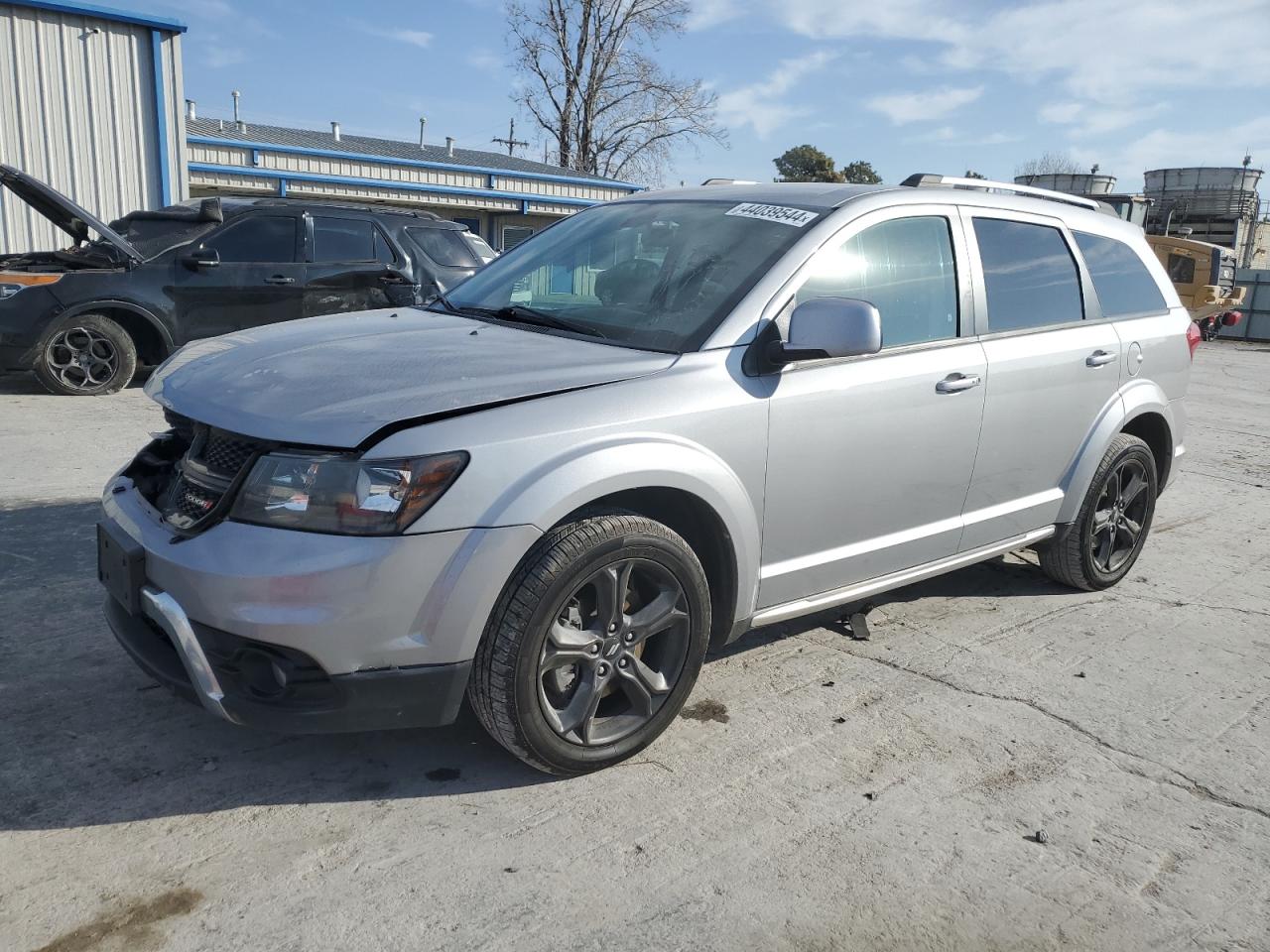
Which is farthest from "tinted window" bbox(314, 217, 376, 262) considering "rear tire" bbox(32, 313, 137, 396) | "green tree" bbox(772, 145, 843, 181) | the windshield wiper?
"green tree" bbox(772, 145, 843, 181)

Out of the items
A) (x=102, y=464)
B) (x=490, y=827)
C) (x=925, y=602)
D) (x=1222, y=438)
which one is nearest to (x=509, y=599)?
(x=490, y=827)

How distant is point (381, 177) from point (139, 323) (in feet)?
41.9

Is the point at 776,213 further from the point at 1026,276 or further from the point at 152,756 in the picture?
the point at 152,756

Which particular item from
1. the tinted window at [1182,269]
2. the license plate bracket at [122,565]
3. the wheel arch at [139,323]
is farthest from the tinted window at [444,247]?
the tinted window at [1182,269]

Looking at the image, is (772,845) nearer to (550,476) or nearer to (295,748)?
(550,476)

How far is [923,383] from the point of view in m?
3.80

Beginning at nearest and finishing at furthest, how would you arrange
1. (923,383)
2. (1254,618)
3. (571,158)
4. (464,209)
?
(923,383)
(1254,618)
(464,209)
(571,158)

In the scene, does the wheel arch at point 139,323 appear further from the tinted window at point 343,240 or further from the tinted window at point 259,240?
the tinted window at point 343,240

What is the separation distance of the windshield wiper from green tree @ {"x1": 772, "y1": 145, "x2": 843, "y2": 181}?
60.7m

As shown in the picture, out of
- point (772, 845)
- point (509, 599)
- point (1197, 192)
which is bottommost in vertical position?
point (772, 845)

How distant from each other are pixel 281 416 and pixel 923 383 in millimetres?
2258

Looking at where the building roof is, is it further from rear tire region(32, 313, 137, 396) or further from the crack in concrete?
the crack in concrete

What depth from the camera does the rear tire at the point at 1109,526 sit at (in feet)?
15.7

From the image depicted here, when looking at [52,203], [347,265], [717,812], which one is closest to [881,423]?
[717,812]
